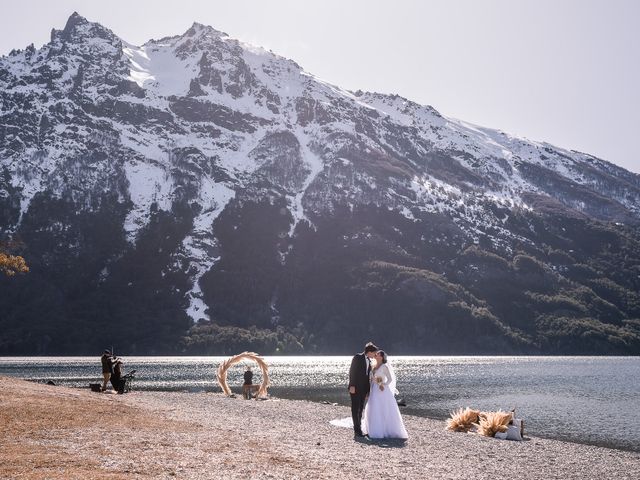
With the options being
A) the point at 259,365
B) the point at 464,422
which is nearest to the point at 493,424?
the point at 464,422

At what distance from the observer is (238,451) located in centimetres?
2009

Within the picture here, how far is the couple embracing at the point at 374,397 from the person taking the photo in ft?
84.8

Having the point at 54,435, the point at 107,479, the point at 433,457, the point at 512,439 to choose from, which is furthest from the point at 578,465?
the point at 54,435

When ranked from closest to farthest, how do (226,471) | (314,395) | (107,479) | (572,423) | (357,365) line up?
(107,479) < (226,471) < (357,365) < (572,423) < (314,395)

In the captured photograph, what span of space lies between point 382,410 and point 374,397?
58 centimetres

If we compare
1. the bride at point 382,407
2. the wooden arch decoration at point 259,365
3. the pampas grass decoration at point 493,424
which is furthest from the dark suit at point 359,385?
the wooden arch decoration at point 259,365

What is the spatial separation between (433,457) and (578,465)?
5291mm

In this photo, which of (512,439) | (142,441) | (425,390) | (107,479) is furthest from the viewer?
(425,390)

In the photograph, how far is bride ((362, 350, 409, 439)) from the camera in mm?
25812

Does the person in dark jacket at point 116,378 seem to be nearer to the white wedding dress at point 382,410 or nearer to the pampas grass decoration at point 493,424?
the white wedding dress at point 382,410

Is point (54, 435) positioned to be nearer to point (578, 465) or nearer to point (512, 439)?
point (578, 465)

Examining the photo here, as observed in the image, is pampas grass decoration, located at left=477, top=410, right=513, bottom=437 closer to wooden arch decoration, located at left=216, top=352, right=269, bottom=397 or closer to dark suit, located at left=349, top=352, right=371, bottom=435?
dark suit, located at left=349, top=352, right=371, bottom=435

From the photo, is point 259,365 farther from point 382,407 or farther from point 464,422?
point 382,407

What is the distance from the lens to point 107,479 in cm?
1453
